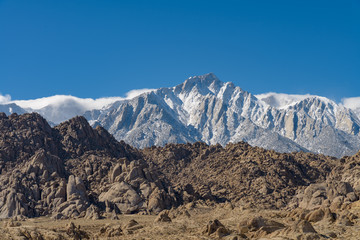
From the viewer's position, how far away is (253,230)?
6856 centimetres

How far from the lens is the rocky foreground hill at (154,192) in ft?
241

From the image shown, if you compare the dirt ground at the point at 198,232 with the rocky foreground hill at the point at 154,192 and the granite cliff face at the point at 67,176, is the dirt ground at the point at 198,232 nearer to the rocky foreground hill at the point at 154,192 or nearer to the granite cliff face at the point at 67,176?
the rocky foreground hill at the point at 154,192

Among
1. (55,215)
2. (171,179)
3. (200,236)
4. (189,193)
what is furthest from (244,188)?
(200,236)

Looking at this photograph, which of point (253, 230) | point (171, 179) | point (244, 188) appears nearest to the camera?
point (253, 230)

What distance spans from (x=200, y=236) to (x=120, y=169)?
81.0 m

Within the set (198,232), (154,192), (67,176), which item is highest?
(67,176)

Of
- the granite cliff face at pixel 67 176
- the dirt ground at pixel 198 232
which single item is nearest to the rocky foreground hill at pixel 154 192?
the dirt ground at pixel 198 232

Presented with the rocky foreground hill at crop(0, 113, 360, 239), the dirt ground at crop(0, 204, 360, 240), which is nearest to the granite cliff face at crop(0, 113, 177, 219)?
the rocky foreground hill at crop(0, 113, 360, 239)

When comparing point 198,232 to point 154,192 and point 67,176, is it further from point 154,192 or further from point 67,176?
point 67,176

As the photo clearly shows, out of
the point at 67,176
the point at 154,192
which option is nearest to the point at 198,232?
the point at 154,192

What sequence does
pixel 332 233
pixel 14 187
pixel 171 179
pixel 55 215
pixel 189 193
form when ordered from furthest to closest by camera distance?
pixel 171 179 < pixel 189 193 < pixel 14 187 < pixel 55 215 < pixel 332 233

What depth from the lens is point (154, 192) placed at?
443 feet

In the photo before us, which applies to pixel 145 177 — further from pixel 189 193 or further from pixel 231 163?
pixel 231 163

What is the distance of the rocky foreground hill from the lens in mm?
73438
